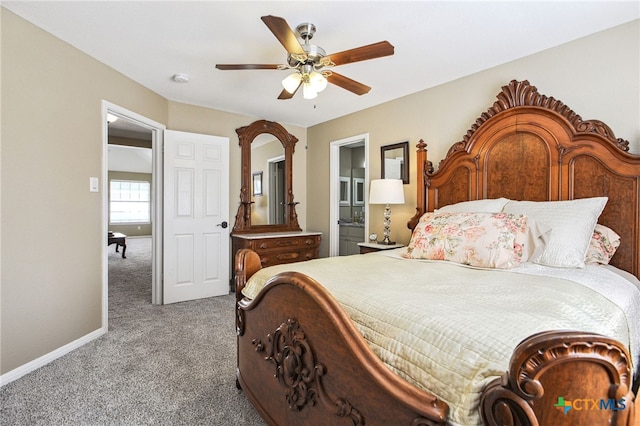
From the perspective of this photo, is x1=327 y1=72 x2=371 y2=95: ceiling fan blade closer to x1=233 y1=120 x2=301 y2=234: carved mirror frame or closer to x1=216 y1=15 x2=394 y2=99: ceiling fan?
x1=216 y1=15 x2=394 y2=99: ceiling fan

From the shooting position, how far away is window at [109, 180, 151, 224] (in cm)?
988

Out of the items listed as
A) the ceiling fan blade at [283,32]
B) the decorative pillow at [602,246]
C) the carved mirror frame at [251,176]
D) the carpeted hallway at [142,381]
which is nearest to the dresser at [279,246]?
the carved mirror frame at [251,176]

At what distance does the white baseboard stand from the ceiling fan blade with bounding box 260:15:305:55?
105 inches

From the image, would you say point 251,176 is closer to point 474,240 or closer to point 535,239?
point 474,240

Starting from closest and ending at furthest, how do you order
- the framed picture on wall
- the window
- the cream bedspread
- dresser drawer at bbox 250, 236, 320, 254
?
the cream bedspread, dresser drawer at bbox 250, 236, 320, 254, the framed picture on wall, the window

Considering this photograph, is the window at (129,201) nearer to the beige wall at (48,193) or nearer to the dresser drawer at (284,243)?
the dresser drawer at (284,243)

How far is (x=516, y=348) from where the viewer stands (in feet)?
2.22

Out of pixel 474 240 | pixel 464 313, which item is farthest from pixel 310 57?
pixel 464 313

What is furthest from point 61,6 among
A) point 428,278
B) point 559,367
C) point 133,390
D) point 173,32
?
point 559,367

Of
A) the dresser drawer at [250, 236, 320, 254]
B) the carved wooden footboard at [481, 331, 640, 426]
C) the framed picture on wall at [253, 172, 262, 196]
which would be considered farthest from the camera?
the framed picture on wall at [253, 172, 262, 196]

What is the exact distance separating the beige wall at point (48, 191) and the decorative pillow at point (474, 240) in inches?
102

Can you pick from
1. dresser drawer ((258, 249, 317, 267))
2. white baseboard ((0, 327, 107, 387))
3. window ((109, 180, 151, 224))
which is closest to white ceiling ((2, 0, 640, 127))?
dresser drawer ((258, 249, 317, 267))

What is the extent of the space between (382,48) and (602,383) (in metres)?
1.86

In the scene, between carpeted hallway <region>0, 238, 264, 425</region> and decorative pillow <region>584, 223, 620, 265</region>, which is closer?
carpeted hallway <region>0, 238, 264, 425</region>
